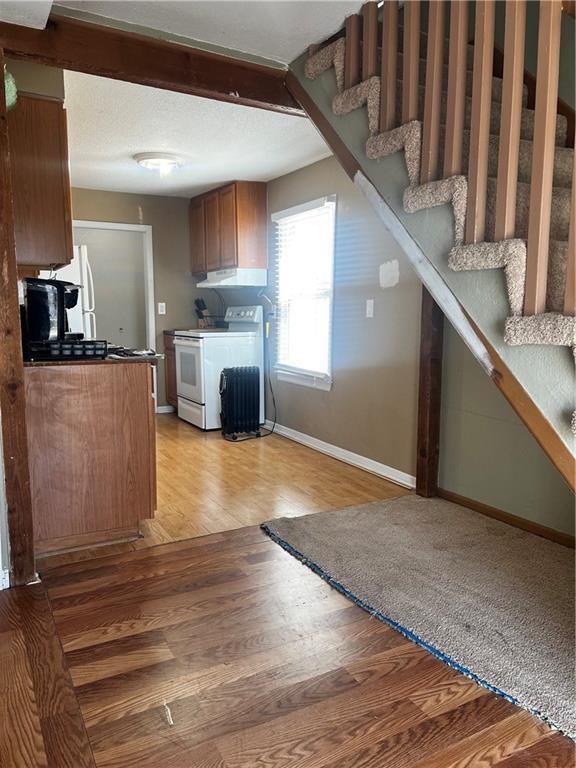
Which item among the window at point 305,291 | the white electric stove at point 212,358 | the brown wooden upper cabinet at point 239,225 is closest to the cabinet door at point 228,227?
the brown wooden upper cabinet at point 239,225

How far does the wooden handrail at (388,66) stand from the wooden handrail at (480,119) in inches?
16.2

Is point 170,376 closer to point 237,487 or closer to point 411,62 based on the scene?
point 237,487

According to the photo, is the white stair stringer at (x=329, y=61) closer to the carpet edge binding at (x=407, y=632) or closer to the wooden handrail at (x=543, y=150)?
the wooden handrail at (x=543, y=150)

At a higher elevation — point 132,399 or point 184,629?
point 132,399

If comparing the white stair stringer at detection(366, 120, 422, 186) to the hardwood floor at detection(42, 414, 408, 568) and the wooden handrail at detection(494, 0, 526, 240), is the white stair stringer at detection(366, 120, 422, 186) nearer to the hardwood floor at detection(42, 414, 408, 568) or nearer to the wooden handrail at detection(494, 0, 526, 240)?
the wooden handrail at detection(494, 0, 526, 240)

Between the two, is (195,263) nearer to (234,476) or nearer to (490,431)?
(234,476)

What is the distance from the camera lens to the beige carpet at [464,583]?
5.62 ft

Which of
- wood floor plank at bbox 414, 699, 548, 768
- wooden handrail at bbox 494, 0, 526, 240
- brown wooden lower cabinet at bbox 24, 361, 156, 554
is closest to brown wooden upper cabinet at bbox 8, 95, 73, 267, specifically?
brown wooden lower cabinet at bbox 24, 361, 156, 554

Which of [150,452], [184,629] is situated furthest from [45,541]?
[184,629]

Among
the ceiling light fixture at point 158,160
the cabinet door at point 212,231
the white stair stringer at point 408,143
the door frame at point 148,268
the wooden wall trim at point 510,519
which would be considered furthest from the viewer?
the door frame at point 148,268

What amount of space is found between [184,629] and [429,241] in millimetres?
1592

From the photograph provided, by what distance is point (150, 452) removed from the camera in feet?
8.80

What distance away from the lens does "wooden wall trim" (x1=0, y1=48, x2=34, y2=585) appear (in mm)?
2084

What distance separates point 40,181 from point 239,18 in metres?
1.23
